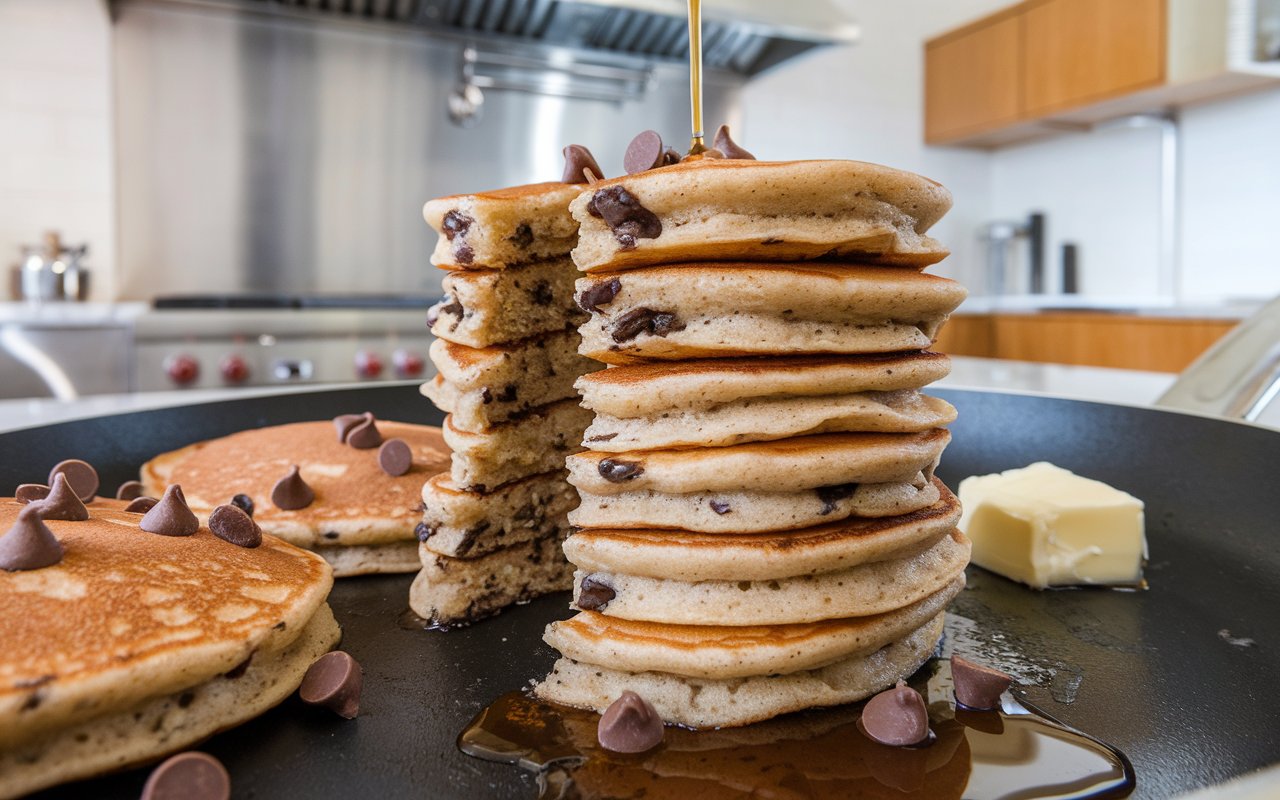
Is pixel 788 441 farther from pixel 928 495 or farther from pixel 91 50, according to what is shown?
pixel 91 50

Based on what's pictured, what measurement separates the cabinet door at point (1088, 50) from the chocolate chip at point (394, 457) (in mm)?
5761

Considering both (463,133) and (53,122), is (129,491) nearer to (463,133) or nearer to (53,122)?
(53,122)

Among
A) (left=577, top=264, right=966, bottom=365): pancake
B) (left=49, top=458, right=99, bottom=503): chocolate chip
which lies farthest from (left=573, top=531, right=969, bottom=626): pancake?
(left=49, top=458, right=99, bottom=503): chocolate chip

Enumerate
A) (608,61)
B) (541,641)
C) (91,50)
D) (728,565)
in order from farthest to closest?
(608,61) → (91,50) → (541,641) → (728,565)

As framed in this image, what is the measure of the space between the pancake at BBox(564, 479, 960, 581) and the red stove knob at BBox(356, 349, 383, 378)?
3042 mm

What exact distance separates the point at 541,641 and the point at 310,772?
41 centimetres

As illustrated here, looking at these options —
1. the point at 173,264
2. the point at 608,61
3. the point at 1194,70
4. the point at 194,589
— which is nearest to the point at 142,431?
the point at 194,589

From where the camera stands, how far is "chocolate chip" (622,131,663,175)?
1131 mm

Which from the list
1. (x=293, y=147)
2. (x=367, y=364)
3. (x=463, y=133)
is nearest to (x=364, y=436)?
(x=367, y=364)

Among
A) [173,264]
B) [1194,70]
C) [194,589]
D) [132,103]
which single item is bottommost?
[194,589]

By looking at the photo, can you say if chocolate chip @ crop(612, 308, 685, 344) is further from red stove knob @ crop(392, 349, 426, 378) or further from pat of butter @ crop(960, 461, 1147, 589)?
red stove knob @ crop(392, 349, 426, 378)

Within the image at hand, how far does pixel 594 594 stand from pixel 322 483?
75 cm

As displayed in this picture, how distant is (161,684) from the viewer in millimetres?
849

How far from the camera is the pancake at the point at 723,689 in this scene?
0.98 metres
